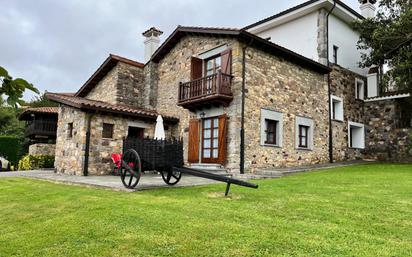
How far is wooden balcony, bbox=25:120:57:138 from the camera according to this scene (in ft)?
72.4

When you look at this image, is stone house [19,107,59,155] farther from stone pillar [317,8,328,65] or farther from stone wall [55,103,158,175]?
stone pillar [317,8,328,65]

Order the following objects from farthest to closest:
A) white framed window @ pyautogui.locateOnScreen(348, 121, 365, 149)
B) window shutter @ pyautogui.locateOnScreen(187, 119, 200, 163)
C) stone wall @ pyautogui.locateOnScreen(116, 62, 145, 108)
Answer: white framed window @ pyautogui.locateOnScreen(348, 121, 365, 149)
stone wall @ pyautogui.locateOnScreen(116, 62, 145, 108)
window shutter @ pyautogui.locateOnScreen(187, 119, 200, 163)

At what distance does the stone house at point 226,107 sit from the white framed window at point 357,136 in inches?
3.6

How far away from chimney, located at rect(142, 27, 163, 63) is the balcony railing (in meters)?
9.66

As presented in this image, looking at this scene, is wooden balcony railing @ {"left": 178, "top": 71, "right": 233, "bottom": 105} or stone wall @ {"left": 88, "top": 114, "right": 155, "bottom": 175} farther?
stone wall @ {"left": 88, "top": 114, "right": 155, "bottom": 175}

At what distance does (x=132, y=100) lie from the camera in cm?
1645

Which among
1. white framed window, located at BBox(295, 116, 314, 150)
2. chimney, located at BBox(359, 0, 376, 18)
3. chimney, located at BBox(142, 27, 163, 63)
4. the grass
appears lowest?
the grass

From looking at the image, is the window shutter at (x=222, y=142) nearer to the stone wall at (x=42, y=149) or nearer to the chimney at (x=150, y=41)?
the chimney at (x=150, y=41)

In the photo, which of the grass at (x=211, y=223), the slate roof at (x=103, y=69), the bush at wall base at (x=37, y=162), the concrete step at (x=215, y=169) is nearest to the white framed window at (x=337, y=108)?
the concrete step at (x=215, y=169)

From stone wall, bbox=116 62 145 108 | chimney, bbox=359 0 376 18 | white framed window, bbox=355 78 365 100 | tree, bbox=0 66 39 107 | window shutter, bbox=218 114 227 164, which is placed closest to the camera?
tree, bbox=0 66 39 107

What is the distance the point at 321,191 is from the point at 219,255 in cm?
444

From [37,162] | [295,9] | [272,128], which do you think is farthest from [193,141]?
[37,162]

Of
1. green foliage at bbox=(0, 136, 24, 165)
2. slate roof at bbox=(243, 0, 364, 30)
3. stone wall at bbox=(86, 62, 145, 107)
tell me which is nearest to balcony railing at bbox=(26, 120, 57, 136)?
green foliage at bbox=(0, 136, 24, 165)

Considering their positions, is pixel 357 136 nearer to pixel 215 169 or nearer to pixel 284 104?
pixel 284 104
